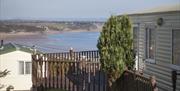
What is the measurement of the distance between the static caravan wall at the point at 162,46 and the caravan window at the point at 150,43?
0.17m

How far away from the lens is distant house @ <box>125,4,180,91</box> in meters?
11.8

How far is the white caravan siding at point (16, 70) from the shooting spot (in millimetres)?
20938

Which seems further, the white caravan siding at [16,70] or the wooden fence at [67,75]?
the white caravan siding at [16,70]

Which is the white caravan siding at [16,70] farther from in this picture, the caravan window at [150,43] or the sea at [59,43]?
the caravan window at [150,43]

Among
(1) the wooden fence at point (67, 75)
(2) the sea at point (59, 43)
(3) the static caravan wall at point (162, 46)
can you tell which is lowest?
(2) the sea at point (59, 43)

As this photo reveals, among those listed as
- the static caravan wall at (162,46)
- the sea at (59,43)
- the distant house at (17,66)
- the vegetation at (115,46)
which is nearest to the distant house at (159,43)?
the static caravan wall at (162,46)

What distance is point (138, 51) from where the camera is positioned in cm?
1509

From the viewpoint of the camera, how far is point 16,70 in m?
21.6

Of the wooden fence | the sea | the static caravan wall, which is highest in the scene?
the static caravan wall

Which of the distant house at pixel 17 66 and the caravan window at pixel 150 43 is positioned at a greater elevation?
the caravan window at pixel 150 43

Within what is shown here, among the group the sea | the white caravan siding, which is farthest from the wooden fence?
the sea

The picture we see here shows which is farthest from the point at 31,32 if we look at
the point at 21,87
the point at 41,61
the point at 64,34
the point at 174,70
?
the point at 174,70

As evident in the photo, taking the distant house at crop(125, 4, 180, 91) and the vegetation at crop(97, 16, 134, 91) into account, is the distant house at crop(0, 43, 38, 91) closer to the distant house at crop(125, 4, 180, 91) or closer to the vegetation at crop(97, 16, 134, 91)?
the distant house at crop(125, 4, 180, 91)

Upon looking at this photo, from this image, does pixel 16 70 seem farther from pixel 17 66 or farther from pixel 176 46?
pixel 176 46
